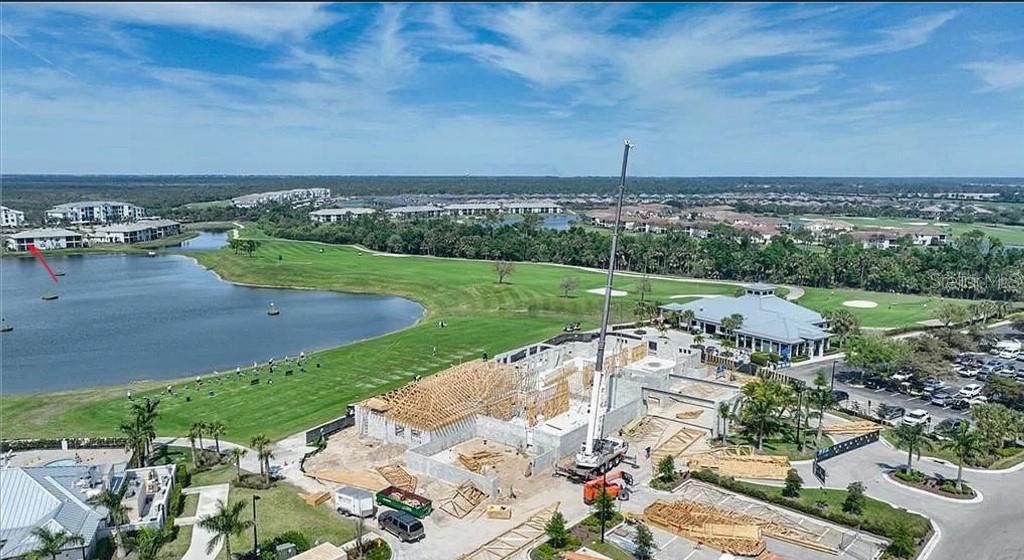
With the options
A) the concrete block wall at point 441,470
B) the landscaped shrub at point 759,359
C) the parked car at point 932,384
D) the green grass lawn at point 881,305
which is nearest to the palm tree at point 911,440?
the parked car at point 932,384

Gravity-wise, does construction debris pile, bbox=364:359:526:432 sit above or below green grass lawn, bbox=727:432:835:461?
above

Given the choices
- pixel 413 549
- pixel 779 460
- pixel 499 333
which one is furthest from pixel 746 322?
pixel 413 549

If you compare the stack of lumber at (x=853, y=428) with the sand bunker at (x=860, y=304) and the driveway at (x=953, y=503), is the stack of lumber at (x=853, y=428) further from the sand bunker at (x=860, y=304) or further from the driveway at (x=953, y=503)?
the sand bunker at (x=860, y=304)

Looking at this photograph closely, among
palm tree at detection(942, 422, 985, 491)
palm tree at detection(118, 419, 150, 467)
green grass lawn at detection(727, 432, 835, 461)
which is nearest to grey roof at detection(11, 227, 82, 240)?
palm tree at detection(118, 419, 150, 467)

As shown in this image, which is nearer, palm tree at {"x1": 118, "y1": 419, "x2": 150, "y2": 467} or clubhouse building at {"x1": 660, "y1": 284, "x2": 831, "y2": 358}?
palm tree at {"x1": 118, "y1": 419, "x2": 150, "y2": 467}

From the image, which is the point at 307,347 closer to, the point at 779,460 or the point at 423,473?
the point at 423,473

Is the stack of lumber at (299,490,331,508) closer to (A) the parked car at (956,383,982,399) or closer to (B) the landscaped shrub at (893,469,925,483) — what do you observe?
(B) the landscaped shrub at (893,469,925,483)
